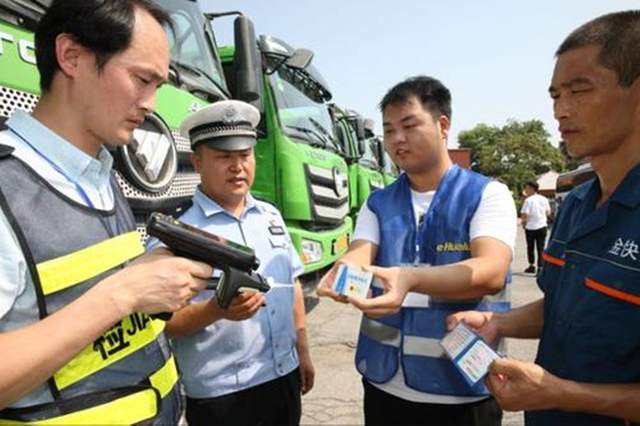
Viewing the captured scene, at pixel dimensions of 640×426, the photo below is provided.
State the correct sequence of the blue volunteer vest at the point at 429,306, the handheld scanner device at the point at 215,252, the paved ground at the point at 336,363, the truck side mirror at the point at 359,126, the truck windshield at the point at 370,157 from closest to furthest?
the handheld scanner device at the point at 215,252
the blue volunteer vest at the point at 429,306
the paved ground at the point at 336,363
the truck side mirror at the point at 359,126
the truck windshield at the point at 370,157

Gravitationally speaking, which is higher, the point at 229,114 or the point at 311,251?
the point at 229,114

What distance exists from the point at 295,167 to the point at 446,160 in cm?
249

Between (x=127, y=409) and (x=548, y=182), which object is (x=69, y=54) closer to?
(x=127, y=409)

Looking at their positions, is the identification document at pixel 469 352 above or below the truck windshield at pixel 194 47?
below

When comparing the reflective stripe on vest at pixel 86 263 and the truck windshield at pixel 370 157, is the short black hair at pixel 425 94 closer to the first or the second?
the reflective stripe on vest at pixel 86 263

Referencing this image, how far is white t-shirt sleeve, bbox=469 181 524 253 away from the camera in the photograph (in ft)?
5.41

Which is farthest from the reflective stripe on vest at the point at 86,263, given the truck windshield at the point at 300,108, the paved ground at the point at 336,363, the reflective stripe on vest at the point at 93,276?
the truck windshield at the point at 300,108

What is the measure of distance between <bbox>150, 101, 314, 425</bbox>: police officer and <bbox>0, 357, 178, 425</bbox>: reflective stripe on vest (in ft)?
1.37

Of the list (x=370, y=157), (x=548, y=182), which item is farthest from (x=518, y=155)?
(x=370, y=157)

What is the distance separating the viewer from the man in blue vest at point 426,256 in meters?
1.62

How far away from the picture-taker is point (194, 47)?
322cm

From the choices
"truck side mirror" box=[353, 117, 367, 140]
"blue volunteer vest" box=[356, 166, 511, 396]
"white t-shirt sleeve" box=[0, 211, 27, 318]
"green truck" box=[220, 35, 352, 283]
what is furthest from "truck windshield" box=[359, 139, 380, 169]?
"white t-shirt sleeve" box=[0, 211, 27, 318]

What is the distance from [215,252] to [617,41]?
119 centimetres

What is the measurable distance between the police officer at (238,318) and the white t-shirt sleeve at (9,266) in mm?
738
